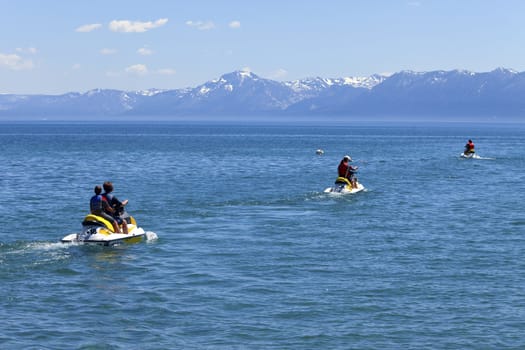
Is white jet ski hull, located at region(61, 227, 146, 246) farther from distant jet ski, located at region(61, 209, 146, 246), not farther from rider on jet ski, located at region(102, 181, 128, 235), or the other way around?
rider on jet ski, located at region(102, 181, 128, 235)

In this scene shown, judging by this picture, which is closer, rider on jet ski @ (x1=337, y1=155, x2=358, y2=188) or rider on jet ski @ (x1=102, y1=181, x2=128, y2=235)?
rider on jet ski @ (x1=102, y1=181, x2=128, y2=235)

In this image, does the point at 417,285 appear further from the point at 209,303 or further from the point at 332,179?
the point at 332,179

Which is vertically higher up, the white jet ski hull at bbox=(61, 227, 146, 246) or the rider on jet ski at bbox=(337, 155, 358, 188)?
the rider on jet ski at bbox=(337, 155, 358, 188)

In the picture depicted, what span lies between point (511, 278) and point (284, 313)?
7824 millimetres

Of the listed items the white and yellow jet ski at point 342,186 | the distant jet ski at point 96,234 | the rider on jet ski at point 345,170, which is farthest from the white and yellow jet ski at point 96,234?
the white and yellow jet ski at point 342,186

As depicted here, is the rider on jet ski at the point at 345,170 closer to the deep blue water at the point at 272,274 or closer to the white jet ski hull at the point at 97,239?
the deep blue water at the point at 272,274

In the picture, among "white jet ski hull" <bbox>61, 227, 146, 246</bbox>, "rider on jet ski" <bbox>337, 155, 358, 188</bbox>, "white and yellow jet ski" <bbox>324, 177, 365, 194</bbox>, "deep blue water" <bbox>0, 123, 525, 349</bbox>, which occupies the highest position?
"rider on jet ski" <bbox>337, 155, 358, 188</bbox>

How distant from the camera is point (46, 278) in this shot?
23453 millimetres

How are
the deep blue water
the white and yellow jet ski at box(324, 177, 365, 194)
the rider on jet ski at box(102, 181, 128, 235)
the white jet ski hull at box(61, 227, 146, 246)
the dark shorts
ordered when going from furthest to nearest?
the white and yellow jet ski at box(324, 177, 365, 194), the rider on jet ski at box(102, 181, 128, 235), the dark shorts, the white jet ski hull at box(61, 227, 146, 246), the deep blue water

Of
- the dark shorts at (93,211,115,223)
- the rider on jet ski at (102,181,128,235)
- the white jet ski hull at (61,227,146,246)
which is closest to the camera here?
the white jet ski hull at (61,227,146,246)

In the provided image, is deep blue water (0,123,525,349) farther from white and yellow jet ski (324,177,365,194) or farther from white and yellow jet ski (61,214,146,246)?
white and yellow jet ski (324,177,365,194)

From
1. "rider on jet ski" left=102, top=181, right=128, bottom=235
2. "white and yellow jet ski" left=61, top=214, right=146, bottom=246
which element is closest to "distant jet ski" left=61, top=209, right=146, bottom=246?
"white and yellow jet ski" left=61, top=214, right=146, bottom=246

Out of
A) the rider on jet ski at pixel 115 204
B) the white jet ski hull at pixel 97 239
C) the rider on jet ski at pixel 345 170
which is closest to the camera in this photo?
the white jet ski hull at pixel 97 239

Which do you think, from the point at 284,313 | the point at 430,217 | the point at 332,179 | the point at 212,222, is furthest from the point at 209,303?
the point at 332,179
